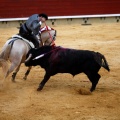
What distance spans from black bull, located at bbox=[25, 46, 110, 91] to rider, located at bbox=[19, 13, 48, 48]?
17.7 inches

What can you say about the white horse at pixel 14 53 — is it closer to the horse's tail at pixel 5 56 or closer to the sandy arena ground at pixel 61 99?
the horse's tail at pixel 5 56

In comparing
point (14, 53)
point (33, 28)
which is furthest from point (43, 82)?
point (33, 28)

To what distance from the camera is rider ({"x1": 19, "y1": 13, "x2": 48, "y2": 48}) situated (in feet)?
20.5

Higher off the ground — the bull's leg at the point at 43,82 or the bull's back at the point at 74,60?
the bull's back at the point at 74,60

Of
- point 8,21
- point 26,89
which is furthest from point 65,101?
point 8,21

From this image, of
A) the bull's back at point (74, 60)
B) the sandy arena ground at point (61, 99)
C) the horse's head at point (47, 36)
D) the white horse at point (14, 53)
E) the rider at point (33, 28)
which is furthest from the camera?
the horse's head at point (47, 36)

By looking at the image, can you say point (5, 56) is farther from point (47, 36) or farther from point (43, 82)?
point (47, 36)

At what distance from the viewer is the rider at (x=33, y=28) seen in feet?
20.5

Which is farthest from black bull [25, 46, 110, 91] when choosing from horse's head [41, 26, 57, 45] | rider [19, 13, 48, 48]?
horse's head [41, 26, 57, 45]

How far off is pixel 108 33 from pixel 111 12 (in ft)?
12.3

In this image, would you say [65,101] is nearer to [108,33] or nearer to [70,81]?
[70,81]

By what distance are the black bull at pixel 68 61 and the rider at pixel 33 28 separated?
0.45 metres

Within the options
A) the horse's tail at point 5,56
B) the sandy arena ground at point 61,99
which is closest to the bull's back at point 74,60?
the sandy arena ground at point 61,99

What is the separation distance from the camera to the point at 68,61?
19.2ft
